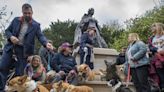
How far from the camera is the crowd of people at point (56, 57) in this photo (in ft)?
31.7

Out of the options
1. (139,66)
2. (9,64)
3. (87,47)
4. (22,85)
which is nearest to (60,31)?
(87,47)

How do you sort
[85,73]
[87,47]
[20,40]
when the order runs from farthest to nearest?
[87,47]
[85,73]
[20,40]

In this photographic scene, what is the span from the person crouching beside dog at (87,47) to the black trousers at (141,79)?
2719 millimetres

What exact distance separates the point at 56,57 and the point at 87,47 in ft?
6.75

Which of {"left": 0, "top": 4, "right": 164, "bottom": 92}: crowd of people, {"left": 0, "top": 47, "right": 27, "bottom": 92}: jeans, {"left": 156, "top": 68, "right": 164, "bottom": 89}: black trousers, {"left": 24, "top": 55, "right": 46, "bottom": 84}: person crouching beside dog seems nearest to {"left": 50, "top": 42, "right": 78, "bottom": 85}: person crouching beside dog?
{"left": 0, "top": 4, "right": 164, "bottom": 92}: crowd of people

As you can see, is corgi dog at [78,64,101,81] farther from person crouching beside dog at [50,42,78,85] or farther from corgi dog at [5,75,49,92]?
corgi dog at [5,75,49,92]

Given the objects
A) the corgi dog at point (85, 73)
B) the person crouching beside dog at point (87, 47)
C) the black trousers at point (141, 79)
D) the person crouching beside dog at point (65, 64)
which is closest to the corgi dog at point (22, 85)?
the person crouching beside dog at point (65, 64)

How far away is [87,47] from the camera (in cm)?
1371

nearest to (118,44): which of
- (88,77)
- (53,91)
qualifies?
(88,77)

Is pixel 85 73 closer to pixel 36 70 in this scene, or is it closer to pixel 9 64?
pixel 36 70

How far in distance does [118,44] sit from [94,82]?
82.9 ft

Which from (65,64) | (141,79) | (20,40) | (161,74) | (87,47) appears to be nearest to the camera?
(20,40)

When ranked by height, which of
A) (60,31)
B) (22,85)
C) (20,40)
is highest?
(60,31)

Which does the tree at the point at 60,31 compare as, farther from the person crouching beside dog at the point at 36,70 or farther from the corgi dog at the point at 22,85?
the corgi dog at the point at 22,85
